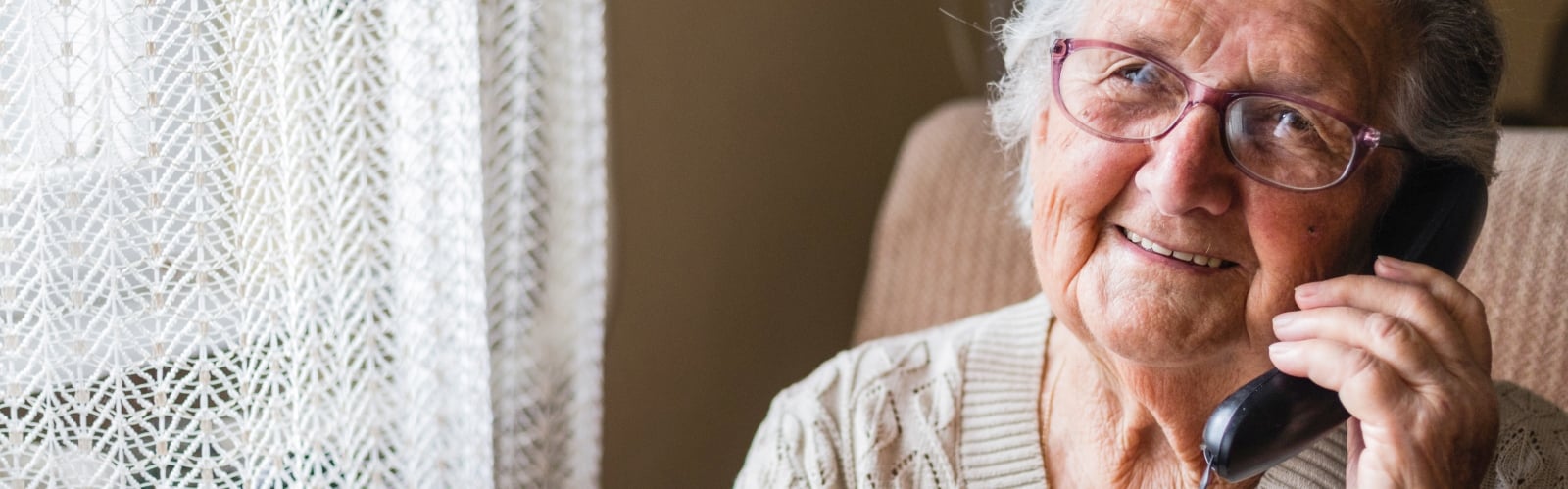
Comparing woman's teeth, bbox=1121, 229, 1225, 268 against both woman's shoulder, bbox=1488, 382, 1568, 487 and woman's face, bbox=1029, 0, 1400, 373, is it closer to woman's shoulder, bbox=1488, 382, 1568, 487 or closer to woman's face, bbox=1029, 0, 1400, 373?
woman's face, bbox=1029, 0, 1400, 373

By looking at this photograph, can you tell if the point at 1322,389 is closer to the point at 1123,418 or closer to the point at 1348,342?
the point at 1348,342

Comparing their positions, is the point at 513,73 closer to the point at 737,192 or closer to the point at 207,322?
the point at 207,322

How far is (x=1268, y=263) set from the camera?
0.97 metres

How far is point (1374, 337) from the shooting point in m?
0.93

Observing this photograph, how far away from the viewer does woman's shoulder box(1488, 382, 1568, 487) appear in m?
1.12


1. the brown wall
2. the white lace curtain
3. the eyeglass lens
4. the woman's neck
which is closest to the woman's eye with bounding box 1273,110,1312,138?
the eyeglass lens

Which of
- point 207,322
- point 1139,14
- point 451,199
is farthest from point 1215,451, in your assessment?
point 207,322

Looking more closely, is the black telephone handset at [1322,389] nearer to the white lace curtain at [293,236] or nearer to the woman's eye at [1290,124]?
the woman's eye at [1290,124]

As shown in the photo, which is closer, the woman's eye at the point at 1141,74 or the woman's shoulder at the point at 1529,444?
the woman's eye at the point at 1141,74

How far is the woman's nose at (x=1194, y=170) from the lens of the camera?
0.93m

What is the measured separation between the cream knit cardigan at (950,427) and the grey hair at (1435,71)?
9.7 inches

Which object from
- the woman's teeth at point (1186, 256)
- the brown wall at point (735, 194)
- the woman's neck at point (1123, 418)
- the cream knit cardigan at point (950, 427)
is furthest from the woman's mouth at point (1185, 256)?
the brown wall at point (735, 194)

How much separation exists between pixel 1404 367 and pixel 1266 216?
151 mm

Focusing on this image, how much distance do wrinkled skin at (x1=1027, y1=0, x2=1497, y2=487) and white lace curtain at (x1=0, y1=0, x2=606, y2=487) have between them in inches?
20.1
